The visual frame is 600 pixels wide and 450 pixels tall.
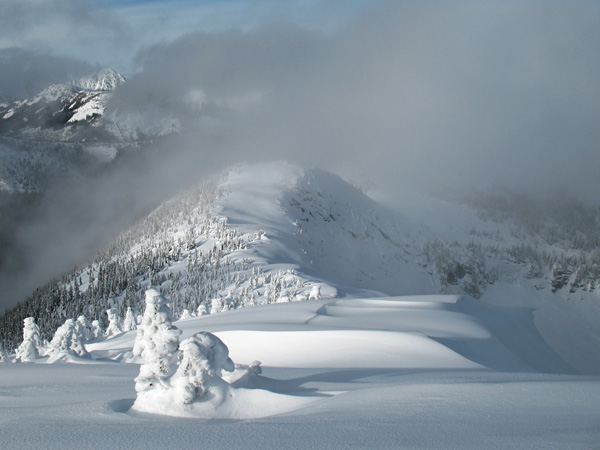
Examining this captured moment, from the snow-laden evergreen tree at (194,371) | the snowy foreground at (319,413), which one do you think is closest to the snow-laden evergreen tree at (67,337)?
the snowy foreground at (319,413)

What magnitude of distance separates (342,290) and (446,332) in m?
73.5

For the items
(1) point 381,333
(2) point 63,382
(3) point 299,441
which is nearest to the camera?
(3) point 299,441

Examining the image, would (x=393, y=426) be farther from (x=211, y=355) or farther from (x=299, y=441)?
(x=211, y=355)

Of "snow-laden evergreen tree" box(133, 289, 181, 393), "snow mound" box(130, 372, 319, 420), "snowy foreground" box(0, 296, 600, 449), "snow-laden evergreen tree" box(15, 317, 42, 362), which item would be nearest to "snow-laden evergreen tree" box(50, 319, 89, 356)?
"snow-laden evergreen tree" box(15, 317, 42, 362)

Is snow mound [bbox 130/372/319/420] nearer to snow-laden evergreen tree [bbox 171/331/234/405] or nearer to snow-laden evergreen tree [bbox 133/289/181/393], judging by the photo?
snow-laden evergreen tree [bbox 171/331/234/405]

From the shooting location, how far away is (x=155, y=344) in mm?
11219

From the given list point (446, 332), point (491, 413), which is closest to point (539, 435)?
point (491, 413)

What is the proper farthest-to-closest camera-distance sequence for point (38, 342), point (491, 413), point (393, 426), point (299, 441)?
point (38, 342), point (491, 413), point (393, 426), point (299, 441)

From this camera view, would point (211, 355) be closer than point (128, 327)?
Yes

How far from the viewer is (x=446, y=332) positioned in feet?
101

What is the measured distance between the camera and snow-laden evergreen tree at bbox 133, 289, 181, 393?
10.7 m

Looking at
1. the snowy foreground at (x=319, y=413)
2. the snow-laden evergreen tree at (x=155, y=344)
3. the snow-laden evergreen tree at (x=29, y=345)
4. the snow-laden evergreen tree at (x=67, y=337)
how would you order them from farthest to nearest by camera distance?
the snow-laden evergreen tree at (x=29, y=345) → the snow-laden evergreen tree at (x=67, y=337) → the snow-laden evergreen tree at (x=155, y=344) → the snowy foreground at (x=319, y=413)

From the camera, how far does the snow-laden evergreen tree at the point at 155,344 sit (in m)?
10.7

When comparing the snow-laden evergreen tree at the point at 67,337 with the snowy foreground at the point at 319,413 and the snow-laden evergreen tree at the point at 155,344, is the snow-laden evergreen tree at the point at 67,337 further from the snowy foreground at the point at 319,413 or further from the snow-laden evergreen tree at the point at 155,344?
the snow-laden evergreen tree at the point at 155,344
